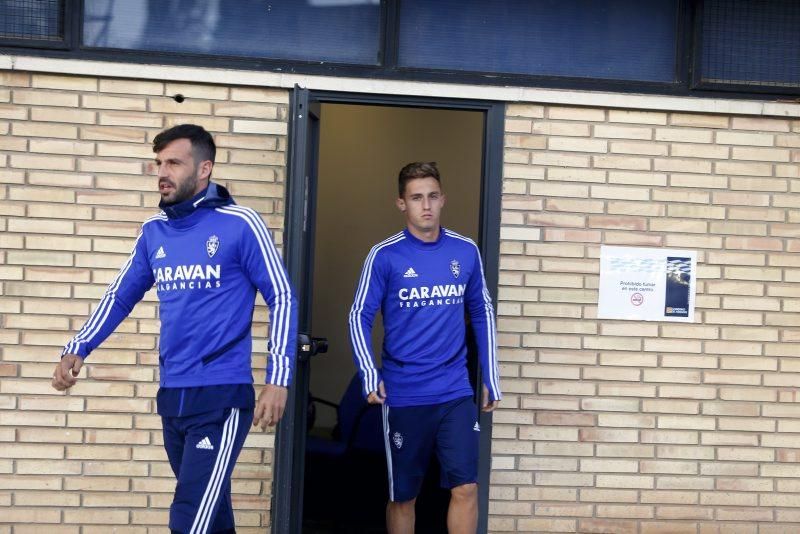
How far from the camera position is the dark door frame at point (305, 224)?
208 inches

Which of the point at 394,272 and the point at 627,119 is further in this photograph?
the point at 627,119

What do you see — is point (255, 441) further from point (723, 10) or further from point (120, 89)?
point (723, 10)

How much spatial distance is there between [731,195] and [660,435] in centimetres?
130

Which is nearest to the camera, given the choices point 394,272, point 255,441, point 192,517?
point 192,517

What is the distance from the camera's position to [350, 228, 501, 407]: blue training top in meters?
5.32

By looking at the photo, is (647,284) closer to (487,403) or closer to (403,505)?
(487,403)

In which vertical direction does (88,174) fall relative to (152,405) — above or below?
above

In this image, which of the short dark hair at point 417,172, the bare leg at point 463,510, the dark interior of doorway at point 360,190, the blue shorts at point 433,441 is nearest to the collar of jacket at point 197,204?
the short dark hair at point 417,172

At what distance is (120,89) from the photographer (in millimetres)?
5645

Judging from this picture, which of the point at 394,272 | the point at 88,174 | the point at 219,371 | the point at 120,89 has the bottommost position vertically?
the point at 219,371

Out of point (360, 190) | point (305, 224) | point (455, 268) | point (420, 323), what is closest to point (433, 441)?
point (420, 323)

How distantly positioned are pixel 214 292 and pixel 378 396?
4.04ft

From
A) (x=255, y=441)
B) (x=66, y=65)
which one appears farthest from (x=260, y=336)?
(x=66, y=65)

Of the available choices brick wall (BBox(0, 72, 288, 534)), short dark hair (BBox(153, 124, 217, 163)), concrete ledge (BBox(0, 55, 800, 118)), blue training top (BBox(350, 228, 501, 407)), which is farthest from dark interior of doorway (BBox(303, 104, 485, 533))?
short dark hair (BBox(153, 124, 217, 163))
